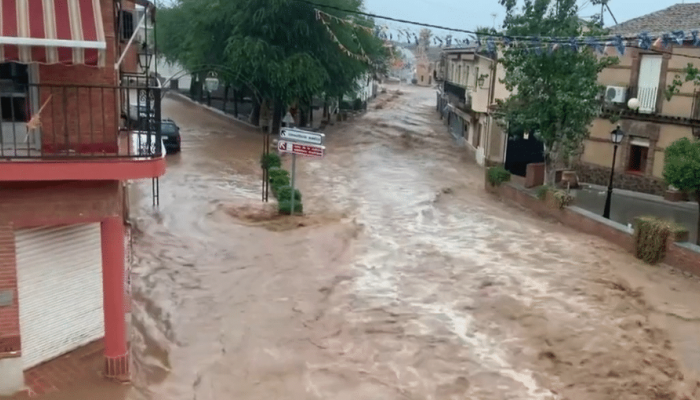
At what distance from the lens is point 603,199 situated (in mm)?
22594

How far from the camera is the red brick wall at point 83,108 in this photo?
792 centimetres

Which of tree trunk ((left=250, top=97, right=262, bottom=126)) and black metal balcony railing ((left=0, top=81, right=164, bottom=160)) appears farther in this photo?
tree trunk ((left=250, top=97, right=262, bottom=126))

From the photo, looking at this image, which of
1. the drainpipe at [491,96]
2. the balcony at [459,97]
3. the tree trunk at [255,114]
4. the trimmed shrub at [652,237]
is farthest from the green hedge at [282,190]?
the tree trunk at [255,114]

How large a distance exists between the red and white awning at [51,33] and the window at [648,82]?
2022cm

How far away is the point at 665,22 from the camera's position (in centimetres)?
2433

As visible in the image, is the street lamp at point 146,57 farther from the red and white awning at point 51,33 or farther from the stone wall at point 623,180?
the stone wall at point 623,180

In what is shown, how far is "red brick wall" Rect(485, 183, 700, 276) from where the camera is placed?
Result: 50.7ft

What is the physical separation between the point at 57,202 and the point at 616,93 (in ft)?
67.4

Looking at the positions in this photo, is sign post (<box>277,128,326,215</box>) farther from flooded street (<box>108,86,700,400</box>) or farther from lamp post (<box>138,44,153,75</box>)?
lamp post (<box>138,44,153,75</box>)

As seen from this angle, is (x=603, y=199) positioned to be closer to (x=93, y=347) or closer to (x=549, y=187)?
(x=549, y=187)

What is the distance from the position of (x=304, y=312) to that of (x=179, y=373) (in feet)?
10.8

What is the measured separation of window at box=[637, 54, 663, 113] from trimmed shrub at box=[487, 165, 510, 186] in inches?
199

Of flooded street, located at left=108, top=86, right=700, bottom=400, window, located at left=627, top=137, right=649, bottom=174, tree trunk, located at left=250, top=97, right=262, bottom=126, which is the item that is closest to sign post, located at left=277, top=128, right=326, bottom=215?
flooded street, located at left=108, top=86, right=700, bottom=400

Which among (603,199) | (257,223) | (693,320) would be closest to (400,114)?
(603,199)
